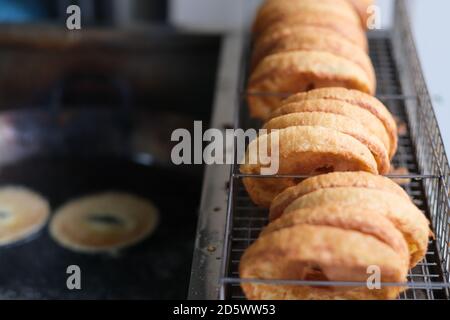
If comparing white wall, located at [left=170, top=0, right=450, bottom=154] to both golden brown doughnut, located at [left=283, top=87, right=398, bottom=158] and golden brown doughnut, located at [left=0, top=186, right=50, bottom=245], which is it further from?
golden brown doughnut, located at [left=0, top=186, right=50, bottom=245]

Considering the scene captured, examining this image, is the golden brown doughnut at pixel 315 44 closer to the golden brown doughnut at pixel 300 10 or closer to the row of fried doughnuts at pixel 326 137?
the golden brown doughnut at pixel 300 10

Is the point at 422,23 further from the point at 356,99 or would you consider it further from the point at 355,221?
the point at 355,221

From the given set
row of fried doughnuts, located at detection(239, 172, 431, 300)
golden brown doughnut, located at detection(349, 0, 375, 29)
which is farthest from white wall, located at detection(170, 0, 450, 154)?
row of fried doughnuts, located at detection(239, 172, 431, 300)

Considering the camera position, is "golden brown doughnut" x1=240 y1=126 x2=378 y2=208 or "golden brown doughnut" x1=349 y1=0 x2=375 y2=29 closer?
"golden brown doughnut" x1=240 y1=126 x2=378 y2=208

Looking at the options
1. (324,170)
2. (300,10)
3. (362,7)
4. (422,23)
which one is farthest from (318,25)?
(422,23)

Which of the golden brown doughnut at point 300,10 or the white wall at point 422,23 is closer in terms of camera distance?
the golden brown doughnut at point 300,10

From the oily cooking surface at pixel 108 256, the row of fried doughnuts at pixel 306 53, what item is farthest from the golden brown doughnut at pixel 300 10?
the oily cooking surface at pixel 108 256
